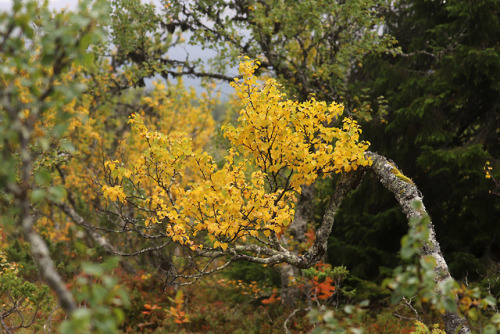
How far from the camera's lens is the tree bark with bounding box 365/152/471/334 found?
3746 millimetres

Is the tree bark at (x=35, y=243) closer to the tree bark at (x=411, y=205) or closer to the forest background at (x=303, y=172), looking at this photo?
the forest background at (x=303, y=172)

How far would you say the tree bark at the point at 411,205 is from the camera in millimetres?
3746

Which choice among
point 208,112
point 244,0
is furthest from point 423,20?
point 208,112

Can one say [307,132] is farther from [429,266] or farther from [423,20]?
[423,20]

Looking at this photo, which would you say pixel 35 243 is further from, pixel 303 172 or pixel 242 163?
pixel 303 172

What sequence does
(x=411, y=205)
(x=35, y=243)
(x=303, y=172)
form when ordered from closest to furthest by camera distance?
(x=35, y=243), (x=411, y=205), (x=303, y=172)

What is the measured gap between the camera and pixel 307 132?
4305mm

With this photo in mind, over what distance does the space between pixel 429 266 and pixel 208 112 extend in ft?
44.2

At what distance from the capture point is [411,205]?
13.5 ft

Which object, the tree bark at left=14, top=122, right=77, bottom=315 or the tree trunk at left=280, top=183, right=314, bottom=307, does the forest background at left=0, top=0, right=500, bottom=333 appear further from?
the tree bark at left=14, top=122, right=77, bottom=315

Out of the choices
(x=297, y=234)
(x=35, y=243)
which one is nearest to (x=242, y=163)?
(x=35, y=243)

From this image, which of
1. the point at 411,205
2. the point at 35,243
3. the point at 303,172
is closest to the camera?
the point at 35,243

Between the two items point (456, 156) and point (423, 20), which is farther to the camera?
point (423, 20)

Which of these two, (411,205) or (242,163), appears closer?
(411,205)
